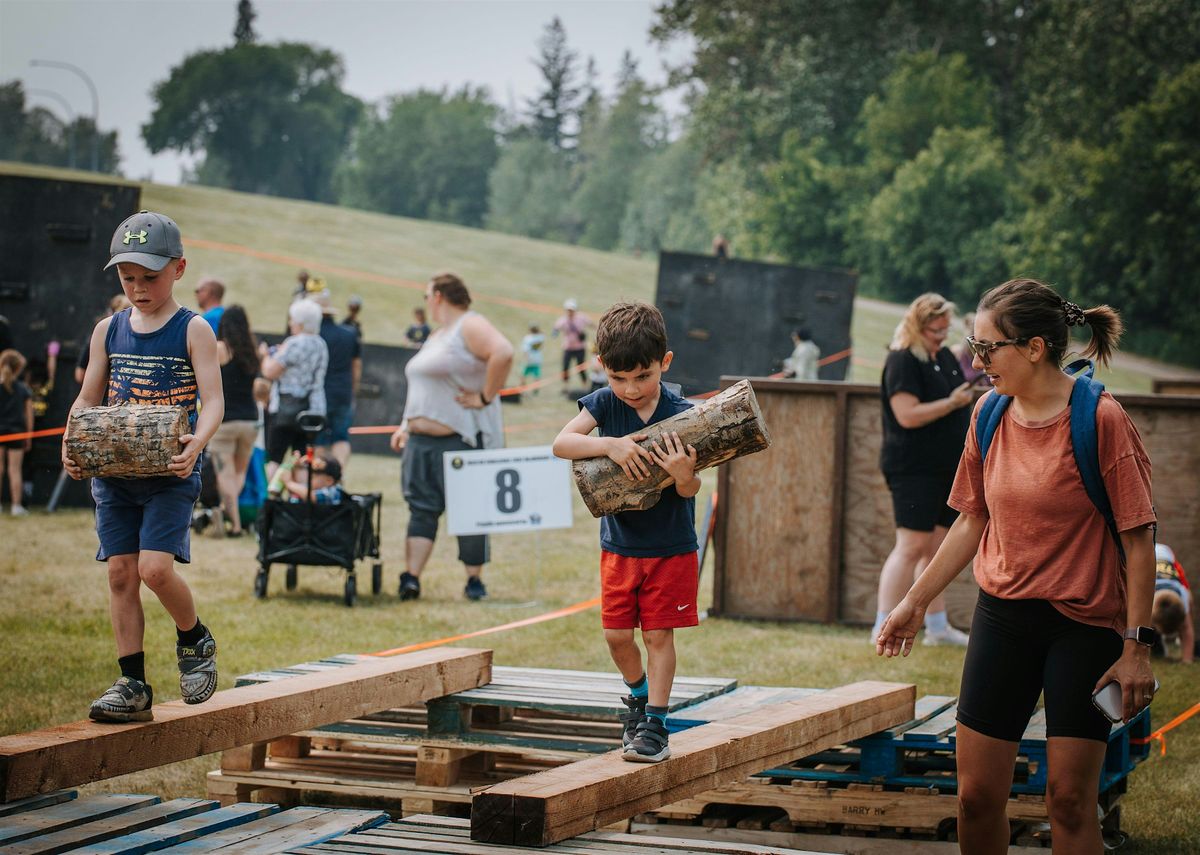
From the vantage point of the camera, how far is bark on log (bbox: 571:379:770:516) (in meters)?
4.81

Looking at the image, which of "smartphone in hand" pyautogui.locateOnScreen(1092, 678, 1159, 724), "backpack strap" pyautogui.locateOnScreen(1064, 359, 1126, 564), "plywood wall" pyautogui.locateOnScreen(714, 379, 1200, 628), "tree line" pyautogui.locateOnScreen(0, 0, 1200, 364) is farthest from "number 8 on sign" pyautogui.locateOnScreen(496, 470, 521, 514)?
"tree line" pyautogui.locateOnScreen(0, 0, 1200, 364)

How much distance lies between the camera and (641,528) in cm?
493

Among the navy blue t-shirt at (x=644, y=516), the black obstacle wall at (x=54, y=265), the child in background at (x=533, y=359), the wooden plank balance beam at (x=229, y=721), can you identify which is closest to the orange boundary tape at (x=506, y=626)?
the wooden plank balance beam at (x=229, y=721)

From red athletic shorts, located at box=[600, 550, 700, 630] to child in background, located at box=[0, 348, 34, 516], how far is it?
35.9ft

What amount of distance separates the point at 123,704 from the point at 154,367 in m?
1.24

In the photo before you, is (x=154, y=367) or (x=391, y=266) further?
(x=391, y=266)

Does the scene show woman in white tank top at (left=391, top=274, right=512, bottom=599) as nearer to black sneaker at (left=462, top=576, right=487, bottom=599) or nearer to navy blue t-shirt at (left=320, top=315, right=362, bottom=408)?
black sneaker at (left=462, top=576, right=487, bottom=599)

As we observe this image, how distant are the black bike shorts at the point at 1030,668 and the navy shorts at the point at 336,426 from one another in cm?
973

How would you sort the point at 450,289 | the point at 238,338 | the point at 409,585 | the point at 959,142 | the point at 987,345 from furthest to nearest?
the point at 959,142
the point at 238,338
the point at 409,585
the point at 450,289
the point at 987,345

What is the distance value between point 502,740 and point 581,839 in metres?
1.71

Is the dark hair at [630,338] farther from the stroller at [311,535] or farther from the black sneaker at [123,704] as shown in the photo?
the stroller at [311,535]

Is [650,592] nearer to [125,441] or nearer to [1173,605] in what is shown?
[125,441]

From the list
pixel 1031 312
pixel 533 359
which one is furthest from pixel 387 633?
pixel 533 359

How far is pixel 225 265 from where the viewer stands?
4309 centimetres
